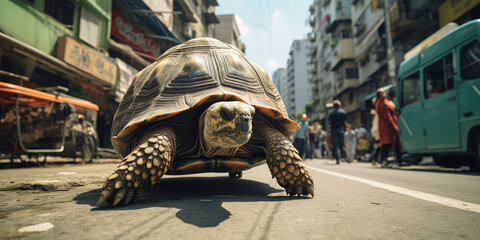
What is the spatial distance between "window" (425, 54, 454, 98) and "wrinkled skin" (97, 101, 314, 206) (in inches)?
197

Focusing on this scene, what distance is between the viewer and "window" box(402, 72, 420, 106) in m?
6.66

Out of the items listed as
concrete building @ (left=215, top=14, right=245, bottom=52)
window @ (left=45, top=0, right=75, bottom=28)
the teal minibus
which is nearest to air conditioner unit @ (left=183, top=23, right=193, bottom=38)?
window @ (left=45, top=0, right=75, bottom=28)

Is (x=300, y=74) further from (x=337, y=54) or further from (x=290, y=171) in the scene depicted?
(x=290, y=171)

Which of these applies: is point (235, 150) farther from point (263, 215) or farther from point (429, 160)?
point (429, 160)

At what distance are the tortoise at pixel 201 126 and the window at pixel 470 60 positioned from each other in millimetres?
4138

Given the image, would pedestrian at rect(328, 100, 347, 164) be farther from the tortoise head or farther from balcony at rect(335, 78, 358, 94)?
balcony at rect(335, 78, 358, 94)

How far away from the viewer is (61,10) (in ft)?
32.8

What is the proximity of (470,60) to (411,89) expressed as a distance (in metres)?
2.02

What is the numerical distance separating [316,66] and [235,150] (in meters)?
52.8

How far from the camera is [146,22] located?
50.0 feet

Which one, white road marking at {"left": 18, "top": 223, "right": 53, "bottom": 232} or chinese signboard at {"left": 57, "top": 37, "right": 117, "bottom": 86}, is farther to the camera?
chinese signboard at {"left": 57, "top": 37, "right": 117, "bottom": 86}

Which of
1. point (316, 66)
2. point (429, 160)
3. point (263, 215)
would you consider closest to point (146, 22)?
point (429, 160)

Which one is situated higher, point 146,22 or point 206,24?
point 206,24

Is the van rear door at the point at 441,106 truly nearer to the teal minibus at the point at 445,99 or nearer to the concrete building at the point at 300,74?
the teal minibus at the point at 445,99
